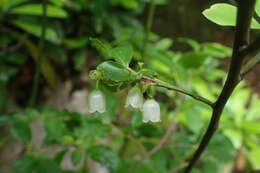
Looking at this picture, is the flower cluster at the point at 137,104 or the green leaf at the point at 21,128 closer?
the flower cluster at the point at 137,104

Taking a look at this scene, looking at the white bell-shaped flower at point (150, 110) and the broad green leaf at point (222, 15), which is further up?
the broad green leaf at point (222, 15)

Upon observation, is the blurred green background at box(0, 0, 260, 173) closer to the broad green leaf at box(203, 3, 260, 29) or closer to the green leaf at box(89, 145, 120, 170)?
the green leaf at box(89, 145, 120, 170)

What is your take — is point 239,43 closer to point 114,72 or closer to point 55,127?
point 114,72

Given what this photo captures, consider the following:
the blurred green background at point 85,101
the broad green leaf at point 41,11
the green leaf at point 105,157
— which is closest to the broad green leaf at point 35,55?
the blurred green background at point 85,101

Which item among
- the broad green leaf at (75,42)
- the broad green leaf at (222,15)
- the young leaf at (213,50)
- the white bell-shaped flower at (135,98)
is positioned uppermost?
the broad green leaf at (222,15)

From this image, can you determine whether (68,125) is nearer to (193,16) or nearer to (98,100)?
(98,100)

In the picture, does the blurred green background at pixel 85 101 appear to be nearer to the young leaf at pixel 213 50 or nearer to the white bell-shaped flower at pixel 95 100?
the young leaf at pixel 213 50

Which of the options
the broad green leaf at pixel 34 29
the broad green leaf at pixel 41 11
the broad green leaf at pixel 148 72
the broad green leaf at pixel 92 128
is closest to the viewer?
the broad green leaf at pixel 148 72

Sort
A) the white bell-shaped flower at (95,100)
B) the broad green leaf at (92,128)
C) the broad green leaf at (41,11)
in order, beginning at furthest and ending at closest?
the broad green leaf at (41,11) → the broad green leaf at (92,128) → the white bell-shaped flower at (95,100)
